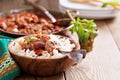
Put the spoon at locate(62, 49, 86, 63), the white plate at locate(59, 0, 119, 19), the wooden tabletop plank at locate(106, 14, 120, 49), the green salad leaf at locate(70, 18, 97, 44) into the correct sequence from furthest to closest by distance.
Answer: the white plate at locate(59, 0, 119, 19) → the wooden tabletop plank at locate(106, 14, 120, 49) → the green salad leaf at locate(70, 18, 97, 44) → the spoon at locate(62, 49, 86, 63)

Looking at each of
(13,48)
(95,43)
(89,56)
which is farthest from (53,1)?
(13,48)

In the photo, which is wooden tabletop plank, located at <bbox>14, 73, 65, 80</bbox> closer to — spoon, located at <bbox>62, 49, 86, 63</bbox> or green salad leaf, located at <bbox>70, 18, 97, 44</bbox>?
spoon, located at <bbox>62, 49, 86, 63</bbox>

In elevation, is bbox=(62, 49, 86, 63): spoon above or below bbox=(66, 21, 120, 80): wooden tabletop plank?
above

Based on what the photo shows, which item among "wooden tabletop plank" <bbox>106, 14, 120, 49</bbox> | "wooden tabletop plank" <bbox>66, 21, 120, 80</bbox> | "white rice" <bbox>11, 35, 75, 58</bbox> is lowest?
"wooden tabletop plank" <bbox>66, 21, 120, 80</bbox>

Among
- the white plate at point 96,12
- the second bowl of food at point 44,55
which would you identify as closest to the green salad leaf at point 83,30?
the second bowl of food at point 44,55

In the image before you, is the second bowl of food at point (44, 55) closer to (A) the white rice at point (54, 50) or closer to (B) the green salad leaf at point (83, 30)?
(A) the white rice at point (54, 50)

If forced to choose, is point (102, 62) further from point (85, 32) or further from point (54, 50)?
point (54, 50)

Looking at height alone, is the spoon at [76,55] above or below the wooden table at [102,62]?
above

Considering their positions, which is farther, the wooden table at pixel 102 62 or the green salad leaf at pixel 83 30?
the green salad leaf at pixel 83 30

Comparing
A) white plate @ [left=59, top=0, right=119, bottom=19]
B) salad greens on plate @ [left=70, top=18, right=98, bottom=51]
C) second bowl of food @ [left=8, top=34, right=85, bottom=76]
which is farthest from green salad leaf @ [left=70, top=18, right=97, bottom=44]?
white plate @ [left=59, top=0, right=119, bottom=19]
